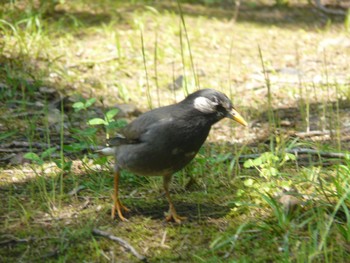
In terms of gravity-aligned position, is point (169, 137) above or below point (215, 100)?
below

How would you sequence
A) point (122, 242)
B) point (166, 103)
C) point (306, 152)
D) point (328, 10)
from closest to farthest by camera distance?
point (122, 242), point (306, 152), point (166, 103), point (328, 10)

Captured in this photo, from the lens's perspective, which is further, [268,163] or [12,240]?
[268,163]

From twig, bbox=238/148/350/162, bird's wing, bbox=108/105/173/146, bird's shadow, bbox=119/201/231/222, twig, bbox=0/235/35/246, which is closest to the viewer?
twig, bbox=0/235/35/246

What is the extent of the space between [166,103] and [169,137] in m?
2.62

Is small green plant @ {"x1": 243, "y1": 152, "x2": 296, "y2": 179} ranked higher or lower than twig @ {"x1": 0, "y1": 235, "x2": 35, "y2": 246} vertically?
higher

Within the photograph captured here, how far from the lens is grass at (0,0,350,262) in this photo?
3998mm

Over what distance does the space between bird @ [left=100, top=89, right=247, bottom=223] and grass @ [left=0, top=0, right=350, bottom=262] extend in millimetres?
328

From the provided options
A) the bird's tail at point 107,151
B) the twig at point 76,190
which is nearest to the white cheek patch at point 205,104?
the bird's tail at point 107,151

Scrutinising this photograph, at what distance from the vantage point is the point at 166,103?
262 inches

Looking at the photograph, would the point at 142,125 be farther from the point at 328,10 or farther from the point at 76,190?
the point at 328,10

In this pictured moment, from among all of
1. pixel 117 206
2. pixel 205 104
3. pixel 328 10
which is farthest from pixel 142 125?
pixel 328 10

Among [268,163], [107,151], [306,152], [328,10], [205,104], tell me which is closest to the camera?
[205,104]

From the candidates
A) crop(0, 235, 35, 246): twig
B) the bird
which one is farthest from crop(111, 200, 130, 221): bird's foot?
crop(0, 235, 35, 246): twig

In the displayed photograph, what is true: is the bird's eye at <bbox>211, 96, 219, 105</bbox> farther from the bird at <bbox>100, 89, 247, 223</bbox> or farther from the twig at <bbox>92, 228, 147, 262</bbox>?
the twig at <bbox>92, 228, 147, 262</bbox>
